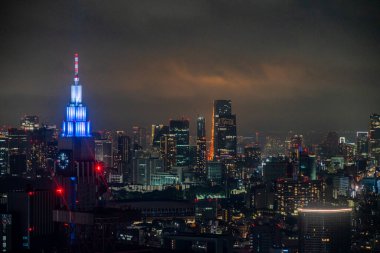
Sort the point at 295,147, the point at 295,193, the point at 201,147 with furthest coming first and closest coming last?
the point at 201,147 < the point at 295,147 < the point at 295,193

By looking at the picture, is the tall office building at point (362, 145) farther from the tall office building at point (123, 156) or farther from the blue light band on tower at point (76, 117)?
the blue light band on tower at point (76, 117)

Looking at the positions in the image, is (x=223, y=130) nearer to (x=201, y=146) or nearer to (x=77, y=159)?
(x=201, y=146)

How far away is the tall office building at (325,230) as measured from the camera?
1634 centimetres

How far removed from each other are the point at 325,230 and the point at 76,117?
17.7ft

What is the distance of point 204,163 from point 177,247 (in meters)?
17.4

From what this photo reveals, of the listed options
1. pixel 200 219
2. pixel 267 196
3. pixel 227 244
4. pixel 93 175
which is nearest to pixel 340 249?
pixel 227 244

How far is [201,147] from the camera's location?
33719 mm

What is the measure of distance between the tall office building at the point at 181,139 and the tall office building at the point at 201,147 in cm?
46

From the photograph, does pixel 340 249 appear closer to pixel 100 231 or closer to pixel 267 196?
pixel 100 231

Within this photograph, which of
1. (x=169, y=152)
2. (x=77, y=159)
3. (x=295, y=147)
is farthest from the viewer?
(x=169, y=152)

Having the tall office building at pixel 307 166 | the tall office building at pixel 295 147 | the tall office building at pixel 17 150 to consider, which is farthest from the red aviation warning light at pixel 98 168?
the tall office building at pixel 295 147

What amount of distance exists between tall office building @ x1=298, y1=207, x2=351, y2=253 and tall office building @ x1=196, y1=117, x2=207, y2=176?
1462 cm

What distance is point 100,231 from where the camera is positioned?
38.9 feet

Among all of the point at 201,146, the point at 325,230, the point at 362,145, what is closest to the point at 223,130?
the point at 201,146
